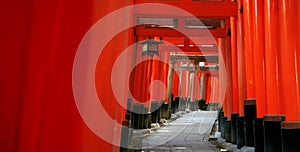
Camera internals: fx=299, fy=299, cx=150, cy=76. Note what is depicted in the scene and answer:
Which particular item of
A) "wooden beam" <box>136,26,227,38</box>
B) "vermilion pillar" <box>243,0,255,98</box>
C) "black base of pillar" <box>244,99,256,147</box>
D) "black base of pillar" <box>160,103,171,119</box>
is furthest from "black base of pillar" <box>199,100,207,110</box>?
"vermilion pillar" <box>243,0,255,98</box>

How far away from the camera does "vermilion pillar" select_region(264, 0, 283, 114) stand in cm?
239

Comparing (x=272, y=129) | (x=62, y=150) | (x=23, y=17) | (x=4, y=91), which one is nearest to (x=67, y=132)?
(x=62, y=150)

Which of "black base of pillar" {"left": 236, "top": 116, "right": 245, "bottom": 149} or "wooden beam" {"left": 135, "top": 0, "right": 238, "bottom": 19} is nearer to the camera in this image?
"black base of pillar" {"left": 236, "top": 116, "right": 245, "bottom": 149}

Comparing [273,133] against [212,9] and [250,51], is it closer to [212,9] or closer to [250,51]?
[250,51]

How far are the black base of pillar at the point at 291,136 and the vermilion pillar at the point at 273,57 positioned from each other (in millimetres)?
388

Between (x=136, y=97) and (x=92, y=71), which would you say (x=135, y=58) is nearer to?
(x=136, y=97)

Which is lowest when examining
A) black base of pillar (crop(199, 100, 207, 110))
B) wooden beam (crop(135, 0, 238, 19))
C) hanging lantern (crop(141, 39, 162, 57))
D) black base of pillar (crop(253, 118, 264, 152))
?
black base of pillar (crop(199, 100, 207, 110))

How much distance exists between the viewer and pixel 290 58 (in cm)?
220

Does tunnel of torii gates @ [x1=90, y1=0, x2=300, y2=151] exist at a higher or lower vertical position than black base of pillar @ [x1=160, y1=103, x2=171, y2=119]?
higher

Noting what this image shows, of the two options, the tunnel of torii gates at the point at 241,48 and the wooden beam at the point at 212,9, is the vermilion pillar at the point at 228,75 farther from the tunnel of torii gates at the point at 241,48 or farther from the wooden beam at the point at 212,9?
the wooden beam at the point at 212,9

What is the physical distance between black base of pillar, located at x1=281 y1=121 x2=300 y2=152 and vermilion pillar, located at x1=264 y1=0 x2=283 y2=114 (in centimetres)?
39

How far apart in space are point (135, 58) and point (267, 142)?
4026 millimetres

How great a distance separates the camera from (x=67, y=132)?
3.50 feet

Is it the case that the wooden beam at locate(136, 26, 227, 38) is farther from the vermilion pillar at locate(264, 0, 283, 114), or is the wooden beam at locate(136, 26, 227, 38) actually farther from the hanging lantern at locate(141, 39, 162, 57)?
the vermilion pillar at locate(264, 0, 283, 114)
